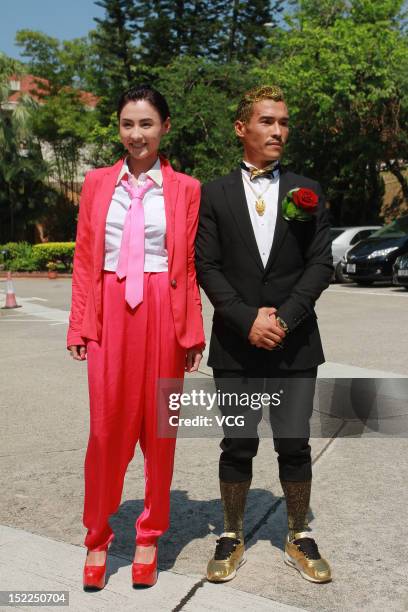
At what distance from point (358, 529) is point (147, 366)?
134 centimetres

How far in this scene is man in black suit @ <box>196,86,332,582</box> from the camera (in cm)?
294

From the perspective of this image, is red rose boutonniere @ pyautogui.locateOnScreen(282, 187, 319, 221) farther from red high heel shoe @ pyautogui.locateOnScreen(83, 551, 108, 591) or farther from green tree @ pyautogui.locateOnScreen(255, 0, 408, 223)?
green tree @ pyautogui.locateOnScreen(255, 0, 408, 223)

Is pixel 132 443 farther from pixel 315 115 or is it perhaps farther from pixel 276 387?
pixel 315 115

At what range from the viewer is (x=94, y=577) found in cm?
280

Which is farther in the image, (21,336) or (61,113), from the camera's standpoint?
(61,113)

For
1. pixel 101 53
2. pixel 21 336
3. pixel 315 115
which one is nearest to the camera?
pixel 21 336

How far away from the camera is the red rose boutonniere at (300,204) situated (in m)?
2.84

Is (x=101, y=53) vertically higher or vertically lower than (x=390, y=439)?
higher

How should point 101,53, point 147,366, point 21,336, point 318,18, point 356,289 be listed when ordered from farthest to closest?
point 101,53 → point 318,18 → point 356,289 → point 21,336 → point 147,366

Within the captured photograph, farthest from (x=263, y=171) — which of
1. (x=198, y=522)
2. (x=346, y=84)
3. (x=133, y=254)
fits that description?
(x=346, y=84)

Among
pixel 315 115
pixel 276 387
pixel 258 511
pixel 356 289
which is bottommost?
pixel 356 289

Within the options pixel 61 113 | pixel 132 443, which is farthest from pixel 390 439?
pixel 61 113

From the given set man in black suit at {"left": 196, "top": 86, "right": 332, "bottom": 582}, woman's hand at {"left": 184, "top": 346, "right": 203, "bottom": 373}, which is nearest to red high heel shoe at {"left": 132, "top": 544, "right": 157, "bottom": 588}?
man in black suit at {"left": 196, "top": 86, "right": 332, "bottom": 582}

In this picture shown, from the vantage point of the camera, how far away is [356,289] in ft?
54.9
